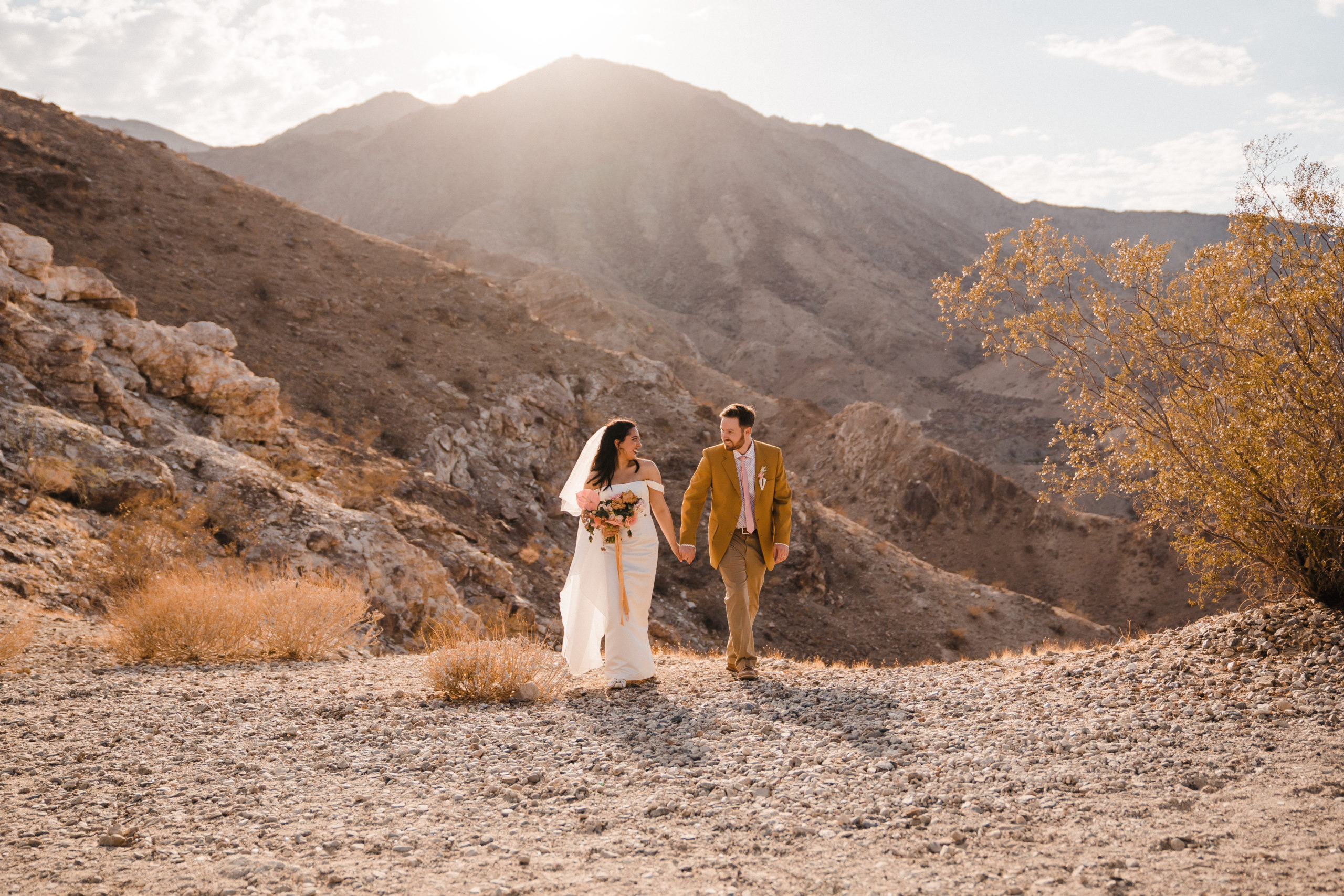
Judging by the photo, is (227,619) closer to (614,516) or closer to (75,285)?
(614,516)

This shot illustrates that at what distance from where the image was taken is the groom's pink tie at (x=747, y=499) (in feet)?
20.0

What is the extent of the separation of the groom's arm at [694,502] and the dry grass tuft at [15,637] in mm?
5148

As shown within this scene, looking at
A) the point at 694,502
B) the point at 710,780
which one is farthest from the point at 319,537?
the point at 710,780

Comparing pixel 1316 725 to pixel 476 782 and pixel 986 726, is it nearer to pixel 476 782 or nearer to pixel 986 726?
pixel 986 726

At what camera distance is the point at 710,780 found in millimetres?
4109

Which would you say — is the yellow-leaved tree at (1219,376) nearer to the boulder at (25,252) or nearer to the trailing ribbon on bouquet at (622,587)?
the trailing ribbon on bouquet at (622,587)

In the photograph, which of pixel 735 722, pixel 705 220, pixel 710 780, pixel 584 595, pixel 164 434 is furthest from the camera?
pixel 705 220

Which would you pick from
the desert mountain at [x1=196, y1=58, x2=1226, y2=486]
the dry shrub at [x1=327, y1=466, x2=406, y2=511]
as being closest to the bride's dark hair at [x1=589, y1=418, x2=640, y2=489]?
the dry shrub at [x1=327, y1=466, x2=406, y2=511]

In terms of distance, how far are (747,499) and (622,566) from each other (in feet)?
3.76

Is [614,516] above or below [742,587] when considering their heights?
A: above

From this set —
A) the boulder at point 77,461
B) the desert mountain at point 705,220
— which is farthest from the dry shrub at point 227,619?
the desert mountain at point 705,220

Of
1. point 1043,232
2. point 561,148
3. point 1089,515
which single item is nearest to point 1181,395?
point 1043,232

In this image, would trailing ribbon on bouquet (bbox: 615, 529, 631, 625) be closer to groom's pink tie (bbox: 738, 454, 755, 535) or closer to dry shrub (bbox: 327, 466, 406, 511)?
groom's pink tie (bbox: 738, 454, 755, 535)

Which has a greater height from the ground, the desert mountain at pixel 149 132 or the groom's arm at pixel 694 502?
the desert mountain at pixel 149 132
